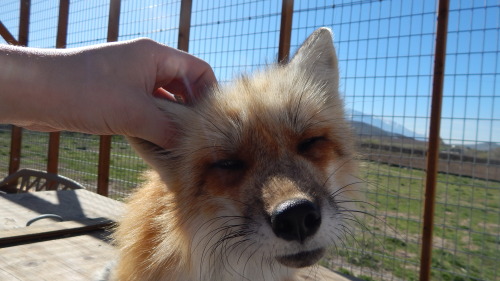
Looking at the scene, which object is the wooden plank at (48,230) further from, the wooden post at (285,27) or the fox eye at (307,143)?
the wooden post at (285,27)

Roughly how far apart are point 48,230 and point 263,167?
5.56 ft

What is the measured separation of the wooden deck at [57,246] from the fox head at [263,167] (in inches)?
25.5

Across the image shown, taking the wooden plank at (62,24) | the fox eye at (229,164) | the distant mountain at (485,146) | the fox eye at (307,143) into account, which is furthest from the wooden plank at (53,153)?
the distant mountain at (485,146)

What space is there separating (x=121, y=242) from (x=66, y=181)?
3224 millimetres

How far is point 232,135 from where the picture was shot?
1540 mm

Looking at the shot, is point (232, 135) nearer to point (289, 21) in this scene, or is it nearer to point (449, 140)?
point (289, 21)

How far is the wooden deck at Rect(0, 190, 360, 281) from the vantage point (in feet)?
5.90

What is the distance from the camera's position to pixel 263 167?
1.43m

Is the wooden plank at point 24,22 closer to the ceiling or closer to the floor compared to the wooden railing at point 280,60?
closer to the ceiling

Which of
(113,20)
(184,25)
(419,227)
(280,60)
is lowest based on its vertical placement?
(419,227)

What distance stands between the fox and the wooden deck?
0.32 metres

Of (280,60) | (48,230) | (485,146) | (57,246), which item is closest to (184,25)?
(280,60)

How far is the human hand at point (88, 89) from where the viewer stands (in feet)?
4.39

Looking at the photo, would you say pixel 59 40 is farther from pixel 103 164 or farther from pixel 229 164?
pixel 229 164
